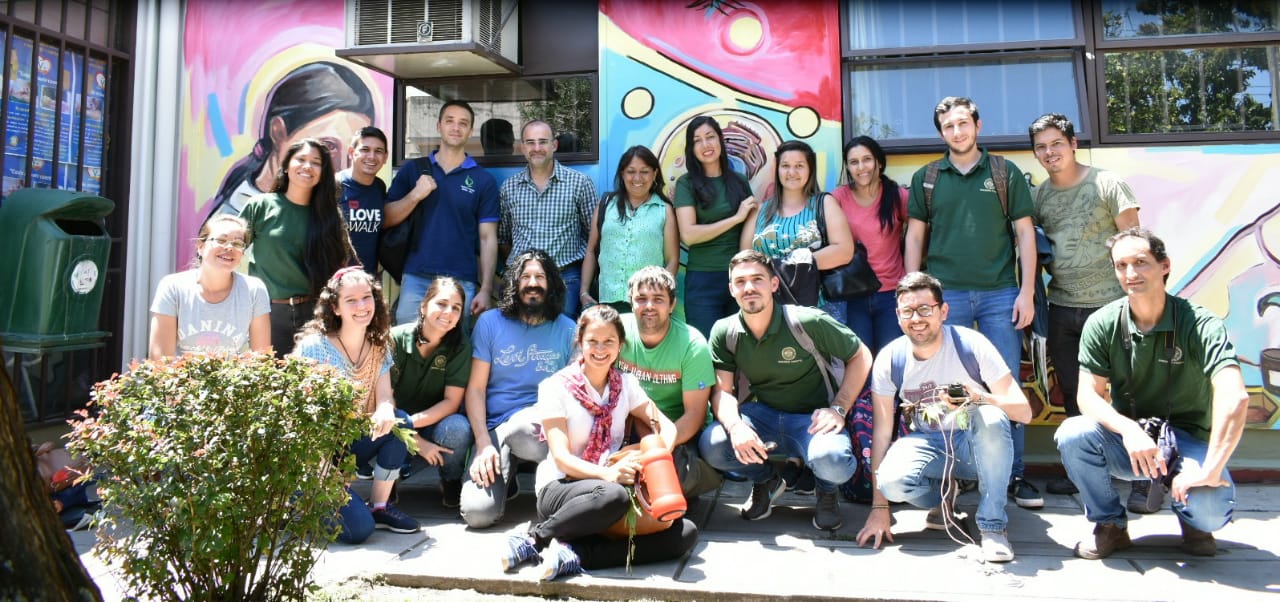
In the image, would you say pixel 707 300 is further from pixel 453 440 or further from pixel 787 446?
pixel 453 440

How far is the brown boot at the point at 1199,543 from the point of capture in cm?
366

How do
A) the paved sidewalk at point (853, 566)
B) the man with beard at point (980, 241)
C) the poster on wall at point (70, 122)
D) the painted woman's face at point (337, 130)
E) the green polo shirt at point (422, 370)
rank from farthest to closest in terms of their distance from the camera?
the painted woman's face at point (337, 130) → the poster on wall at point (70, 122) → the man with beard at point (980, 241) → the green polo shirt at point (422, 370) → the paved sidewalk at point (853, 566)

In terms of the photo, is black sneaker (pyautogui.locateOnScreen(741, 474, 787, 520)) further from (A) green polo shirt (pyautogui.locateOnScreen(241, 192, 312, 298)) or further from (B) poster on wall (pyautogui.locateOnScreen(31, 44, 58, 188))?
(B) poster on wall (pyautogui.locateOnScreen(31, 44, 58, 188))

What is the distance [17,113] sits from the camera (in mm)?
5555

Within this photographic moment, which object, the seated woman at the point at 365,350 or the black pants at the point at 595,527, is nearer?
the black pants at the point at 595,527

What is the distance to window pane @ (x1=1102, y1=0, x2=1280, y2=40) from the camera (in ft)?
17.6

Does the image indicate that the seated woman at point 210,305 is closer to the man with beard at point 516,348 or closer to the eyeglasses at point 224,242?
the eyeglasses at point 224,242

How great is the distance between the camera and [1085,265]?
4.79 metres

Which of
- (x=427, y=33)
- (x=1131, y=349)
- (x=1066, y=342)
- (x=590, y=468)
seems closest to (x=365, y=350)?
(x=590, y=468)

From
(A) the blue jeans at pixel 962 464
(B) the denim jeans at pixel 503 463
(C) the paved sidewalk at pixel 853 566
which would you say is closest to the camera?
(C) the paved sidewalk at pixel 853 566

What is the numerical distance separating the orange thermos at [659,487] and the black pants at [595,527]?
86mm

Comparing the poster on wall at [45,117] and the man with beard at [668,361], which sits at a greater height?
the poster on wall at [45,117]

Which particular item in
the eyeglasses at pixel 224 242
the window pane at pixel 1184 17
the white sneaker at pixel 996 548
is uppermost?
the window pane at pixel 1184 17

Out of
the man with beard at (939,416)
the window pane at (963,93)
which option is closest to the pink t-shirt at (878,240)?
the window pane at (963,93)
